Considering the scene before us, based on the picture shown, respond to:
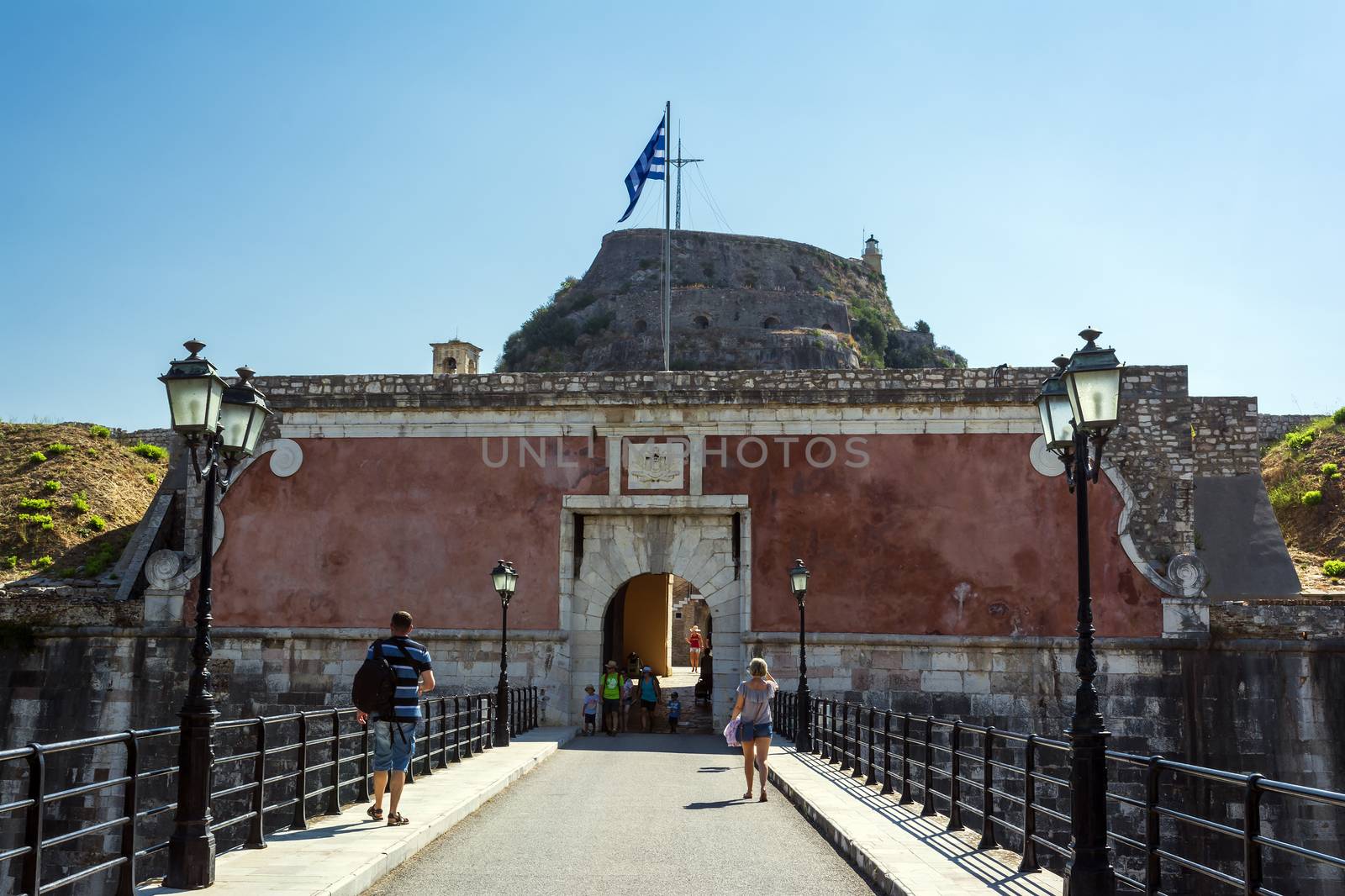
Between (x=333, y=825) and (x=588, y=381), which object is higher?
(x=588, y=381)

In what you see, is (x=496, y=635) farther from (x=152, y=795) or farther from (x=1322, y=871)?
(x=1322, y=871)

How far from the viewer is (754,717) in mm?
11133

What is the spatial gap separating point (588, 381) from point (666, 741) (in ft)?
18.9

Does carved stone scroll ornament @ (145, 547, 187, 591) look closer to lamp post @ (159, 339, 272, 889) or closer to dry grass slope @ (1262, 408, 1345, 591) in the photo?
lamp post @ (159, 339, 272, 889)

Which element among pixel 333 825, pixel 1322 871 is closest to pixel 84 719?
pixel 333 825

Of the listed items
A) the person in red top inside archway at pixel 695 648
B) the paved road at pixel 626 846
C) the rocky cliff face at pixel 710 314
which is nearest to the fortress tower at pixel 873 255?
the rocky cliff face at pixel 710 314

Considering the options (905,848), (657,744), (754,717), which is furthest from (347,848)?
(657,744)

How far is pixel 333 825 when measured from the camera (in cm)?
845

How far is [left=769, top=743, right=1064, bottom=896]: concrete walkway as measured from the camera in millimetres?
6711

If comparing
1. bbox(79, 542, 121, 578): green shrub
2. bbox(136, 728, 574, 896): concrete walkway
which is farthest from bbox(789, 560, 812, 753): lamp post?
bbox(79, 542, 121, 578): green shrub

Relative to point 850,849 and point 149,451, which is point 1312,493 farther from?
point 149,451

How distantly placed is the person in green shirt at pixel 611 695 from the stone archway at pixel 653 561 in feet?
1.03

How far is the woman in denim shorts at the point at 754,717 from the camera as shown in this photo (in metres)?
11.1

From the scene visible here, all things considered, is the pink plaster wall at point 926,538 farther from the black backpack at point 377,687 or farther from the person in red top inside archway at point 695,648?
the person in red top inside archway at point 695,648
